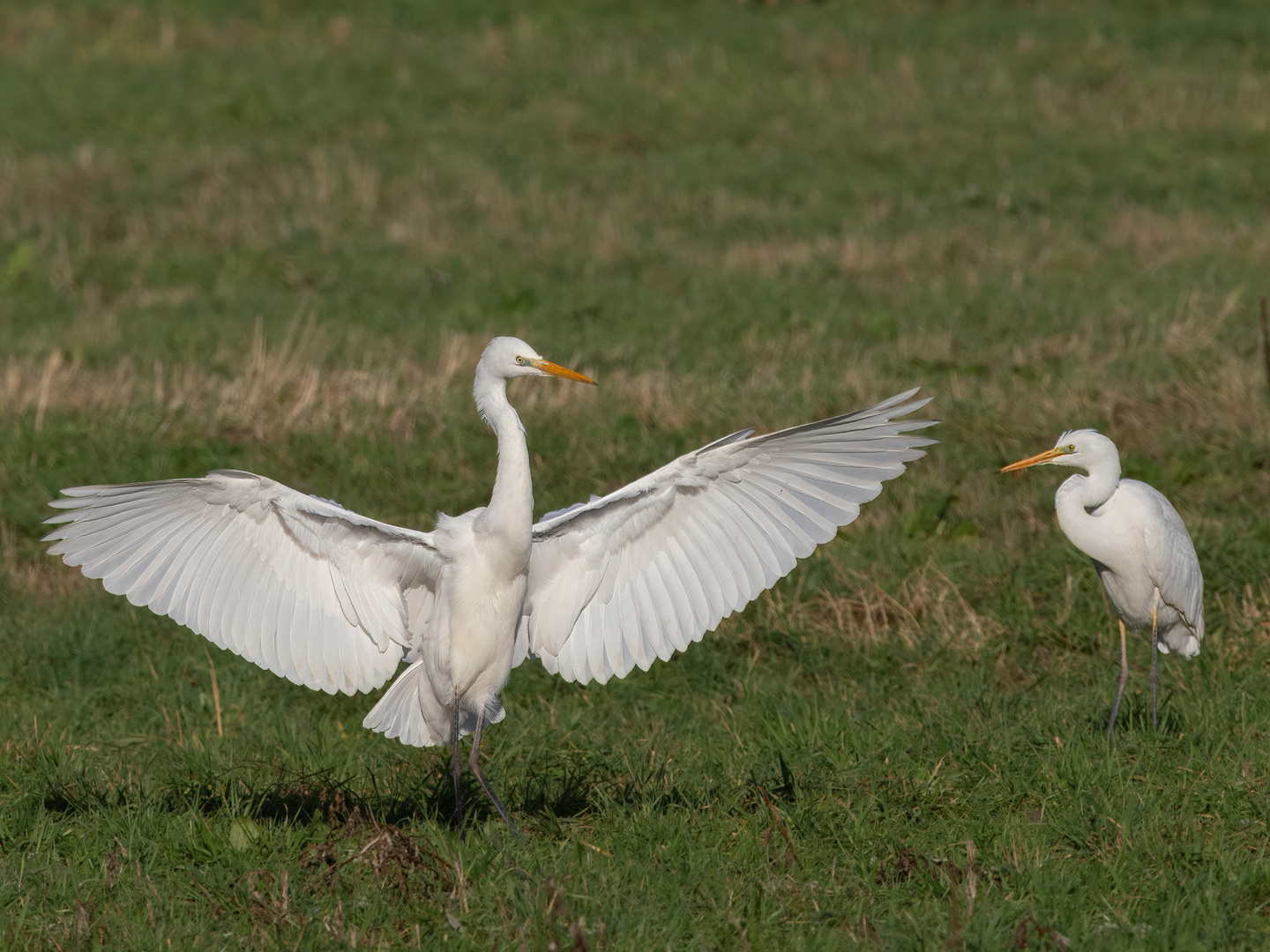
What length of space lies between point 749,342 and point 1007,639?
15.6ft

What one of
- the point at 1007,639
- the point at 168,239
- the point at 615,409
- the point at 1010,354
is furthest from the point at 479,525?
the point at 168,239

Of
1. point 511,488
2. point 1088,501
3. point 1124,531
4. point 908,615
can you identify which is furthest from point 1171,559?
point 511,488

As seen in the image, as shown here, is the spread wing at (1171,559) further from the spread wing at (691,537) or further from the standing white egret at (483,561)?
the spread wing at (691,537)

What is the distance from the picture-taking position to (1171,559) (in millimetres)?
5875

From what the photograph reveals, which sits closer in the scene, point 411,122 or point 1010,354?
point 1010,354

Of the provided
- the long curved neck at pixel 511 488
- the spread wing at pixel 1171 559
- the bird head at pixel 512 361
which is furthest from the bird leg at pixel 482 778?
the spread wing at pixel 1171 559

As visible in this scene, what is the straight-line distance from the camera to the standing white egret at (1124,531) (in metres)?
5.78

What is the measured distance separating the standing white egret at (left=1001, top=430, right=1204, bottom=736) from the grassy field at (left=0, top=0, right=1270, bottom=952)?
1.51 feet

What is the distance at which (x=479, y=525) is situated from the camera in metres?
4.99

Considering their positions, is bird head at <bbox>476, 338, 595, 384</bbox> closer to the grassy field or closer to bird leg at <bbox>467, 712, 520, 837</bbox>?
bird leg at <bbox>467, 712, 520, 837</bbox>

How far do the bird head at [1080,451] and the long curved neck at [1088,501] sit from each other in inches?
0.9

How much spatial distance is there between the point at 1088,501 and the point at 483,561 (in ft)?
8.31

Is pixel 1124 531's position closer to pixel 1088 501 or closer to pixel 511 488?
pixel 1088 501

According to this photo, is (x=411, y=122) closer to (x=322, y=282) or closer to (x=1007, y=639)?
(x=322, y=282)
